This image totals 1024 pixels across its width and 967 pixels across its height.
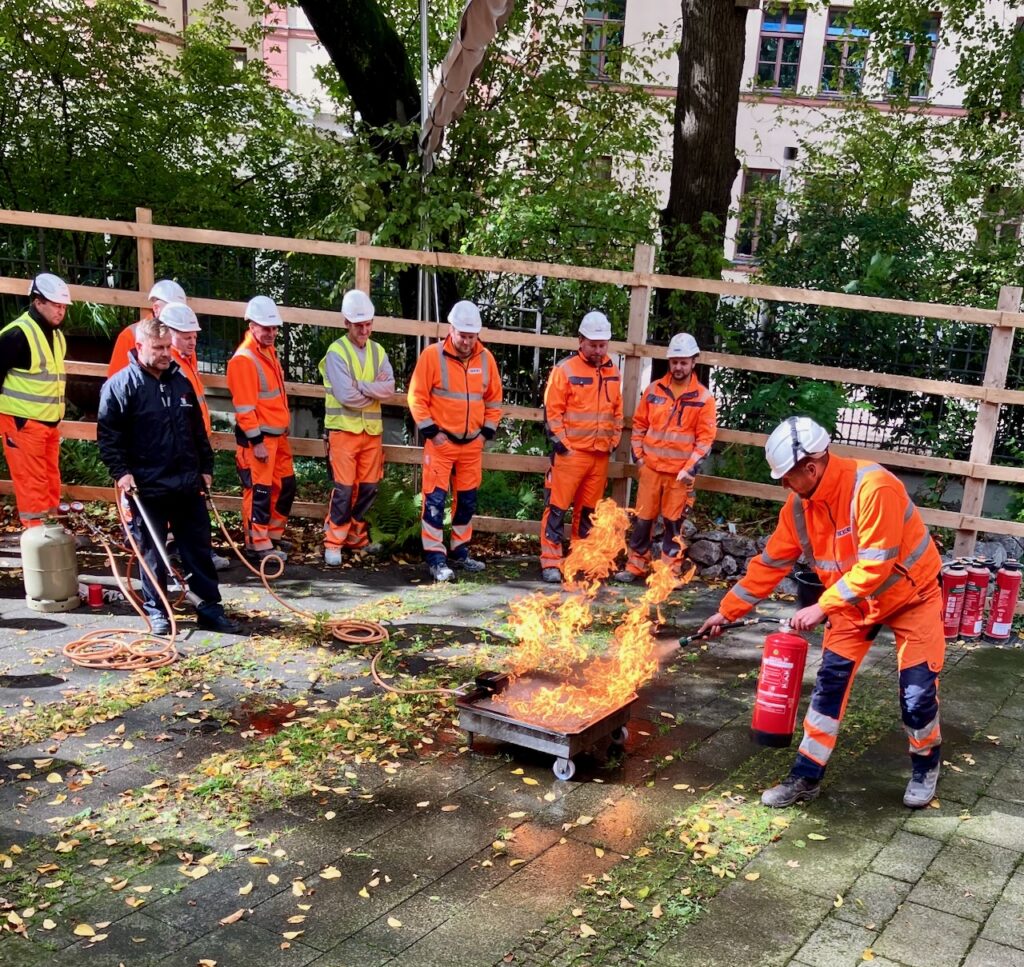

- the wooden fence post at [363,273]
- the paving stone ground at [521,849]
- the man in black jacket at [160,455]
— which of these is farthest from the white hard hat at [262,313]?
the paving stone ground at [521,849]

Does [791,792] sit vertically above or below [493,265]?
below

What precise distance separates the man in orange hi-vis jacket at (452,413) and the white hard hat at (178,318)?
1.89 meters

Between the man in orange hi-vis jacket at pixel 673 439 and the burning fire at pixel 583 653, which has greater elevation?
the man in orange hi-vis jacket at pixel 673 439

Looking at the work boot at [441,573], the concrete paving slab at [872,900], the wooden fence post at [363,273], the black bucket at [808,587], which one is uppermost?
the wooden fence post at [363,273]

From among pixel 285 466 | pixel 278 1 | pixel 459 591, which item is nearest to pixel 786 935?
pixel 459 591

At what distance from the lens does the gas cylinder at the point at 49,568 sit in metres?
6.83

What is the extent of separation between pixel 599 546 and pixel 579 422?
3.58 feet

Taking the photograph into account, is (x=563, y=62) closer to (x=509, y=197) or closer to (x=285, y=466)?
(x=509, y=197)

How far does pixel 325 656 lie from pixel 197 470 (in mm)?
1552

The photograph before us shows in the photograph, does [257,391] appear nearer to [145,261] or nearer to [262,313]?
[262,313]

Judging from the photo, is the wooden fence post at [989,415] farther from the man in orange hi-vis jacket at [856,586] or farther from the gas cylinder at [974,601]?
the man in orange hi-vis jacket at [856,586]

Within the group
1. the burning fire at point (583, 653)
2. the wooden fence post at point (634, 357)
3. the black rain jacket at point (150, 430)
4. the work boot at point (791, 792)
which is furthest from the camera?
the wooden fence post at point (634, 357)

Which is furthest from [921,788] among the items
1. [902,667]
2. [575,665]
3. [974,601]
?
[974,601]

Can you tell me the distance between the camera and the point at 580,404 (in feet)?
27.2
